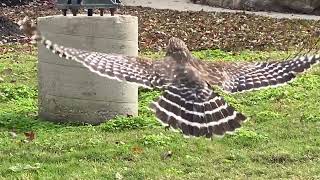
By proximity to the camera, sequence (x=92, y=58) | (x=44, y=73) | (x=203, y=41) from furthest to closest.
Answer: (x=203, y=41) → (x=44, y=73) → (x=92, y=58)

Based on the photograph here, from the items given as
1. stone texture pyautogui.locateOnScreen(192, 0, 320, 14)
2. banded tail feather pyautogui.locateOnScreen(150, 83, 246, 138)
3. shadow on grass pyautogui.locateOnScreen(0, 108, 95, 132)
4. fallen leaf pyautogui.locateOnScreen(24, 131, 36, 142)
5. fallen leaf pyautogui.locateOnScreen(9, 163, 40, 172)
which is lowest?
stone texture pyautogui.locateOnScreen(192, 0, 320, 14)

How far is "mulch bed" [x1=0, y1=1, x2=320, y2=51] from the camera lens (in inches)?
611

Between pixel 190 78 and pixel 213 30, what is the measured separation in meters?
13.2

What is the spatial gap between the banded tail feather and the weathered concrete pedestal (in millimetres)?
4324

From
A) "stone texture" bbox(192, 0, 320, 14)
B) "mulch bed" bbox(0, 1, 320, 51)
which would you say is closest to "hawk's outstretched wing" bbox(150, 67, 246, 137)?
"mulch bed" bbox(0, 1, 320, 51)

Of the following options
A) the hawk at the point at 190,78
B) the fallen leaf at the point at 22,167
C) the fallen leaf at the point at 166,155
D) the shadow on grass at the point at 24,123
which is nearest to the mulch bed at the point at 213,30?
the shadow on grass at the point at 24,123

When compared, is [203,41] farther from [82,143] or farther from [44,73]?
[82,143]

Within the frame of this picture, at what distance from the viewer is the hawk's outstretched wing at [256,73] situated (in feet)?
15.1

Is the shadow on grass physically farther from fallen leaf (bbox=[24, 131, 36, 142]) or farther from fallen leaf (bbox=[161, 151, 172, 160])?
fallen leaf (bbox=[161, 151, 172, 160])

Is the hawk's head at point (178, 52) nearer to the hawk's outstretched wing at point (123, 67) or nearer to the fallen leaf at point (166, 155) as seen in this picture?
the hawk's outstretched wing at point (123, 67)

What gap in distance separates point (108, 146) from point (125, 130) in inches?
32.4

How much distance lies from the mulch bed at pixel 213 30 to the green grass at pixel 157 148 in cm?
518

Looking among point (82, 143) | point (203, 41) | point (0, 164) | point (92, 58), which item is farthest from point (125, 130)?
point (203, 41)

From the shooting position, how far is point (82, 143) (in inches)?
306
